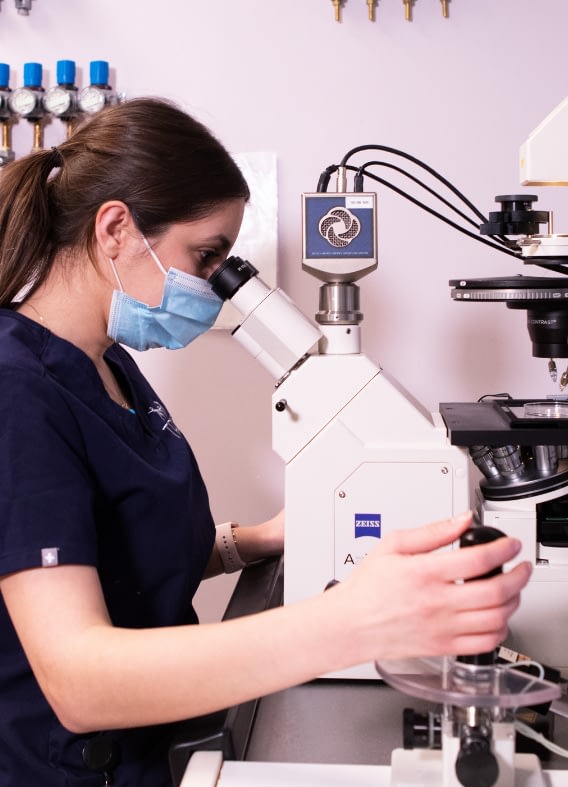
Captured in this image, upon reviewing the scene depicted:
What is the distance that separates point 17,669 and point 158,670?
13.1 inches

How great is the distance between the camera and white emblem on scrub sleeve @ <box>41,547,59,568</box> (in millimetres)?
930

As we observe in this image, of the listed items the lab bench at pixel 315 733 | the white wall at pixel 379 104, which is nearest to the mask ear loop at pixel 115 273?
the lab bench at pixel 315 733

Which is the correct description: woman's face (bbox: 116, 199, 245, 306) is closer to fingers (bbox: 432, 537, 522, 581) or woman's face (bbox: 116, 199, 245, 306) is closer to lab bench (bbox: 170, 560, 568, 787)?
lab bench (bbox: 170, 560, 568, 787)

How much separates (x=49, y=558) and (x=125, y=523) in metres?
0.20

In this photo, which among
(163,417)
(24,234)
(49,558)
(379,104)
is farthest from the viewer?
(379,104)

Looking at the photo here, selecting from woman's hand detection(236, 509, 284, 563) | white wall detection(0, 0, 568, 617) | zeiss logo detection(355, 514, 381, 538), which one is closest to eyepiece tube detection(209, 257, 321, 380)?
zeiss logo detection(355, 514, 381, 538)

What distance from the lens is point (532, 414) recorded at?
1.30m

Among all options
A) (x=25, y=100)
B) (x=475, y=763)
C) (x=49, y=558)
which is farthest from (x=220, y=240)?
(x=25, y=100)

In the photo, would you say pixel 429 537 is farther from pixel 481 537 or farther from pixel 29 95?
pixel 29 95

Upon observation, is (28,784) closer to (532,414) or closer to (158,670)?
(158,670)

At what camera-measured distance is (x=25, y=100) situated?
2.05m

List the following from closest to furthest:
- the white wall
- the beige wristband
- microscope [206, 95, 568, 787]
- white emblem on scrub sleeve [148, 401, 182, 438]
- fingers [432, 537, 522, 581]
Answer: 1. fingers [432, 537, 522, 581]
2. microscope [206, 95, 568, 787]
3. white emblem on scrub sleeve [148, 401, 182, 438]
4. the beige wristband
5. the white wall

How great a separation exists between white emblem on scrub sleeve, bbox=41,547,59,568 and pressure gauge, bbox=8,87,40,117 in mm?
1402

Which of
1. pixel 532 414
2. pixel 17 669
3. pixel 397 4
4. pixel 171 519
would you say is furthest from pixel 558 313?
pixel 397 4
